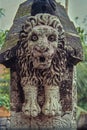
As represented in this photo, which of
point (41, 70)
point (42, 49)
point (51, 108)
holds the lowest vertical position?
point (51, 108)

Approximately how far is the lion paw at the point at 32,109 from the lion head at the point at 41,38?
250mm

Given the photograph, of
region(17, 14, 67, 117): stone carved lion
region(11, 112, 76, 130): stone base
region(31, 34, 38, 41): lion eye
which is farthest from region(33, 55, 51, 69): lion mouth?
region(11, 112, 76, 130): stone base

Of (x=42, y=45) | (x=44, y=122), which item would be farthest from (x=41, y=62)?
(x=44, y=122)

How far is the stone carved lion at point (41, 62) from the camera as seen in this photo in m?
2.60

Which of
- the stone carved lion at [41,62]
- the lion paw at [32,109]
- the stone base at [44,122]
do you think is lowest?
the stone base at [44,122]

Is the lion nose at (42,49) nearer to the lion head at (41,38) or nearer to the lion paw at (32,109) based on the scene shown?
the lion head at (41,38)

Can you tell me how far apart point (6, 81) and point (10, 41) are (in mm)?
3956

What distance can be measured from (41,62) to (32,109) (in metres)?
0.31

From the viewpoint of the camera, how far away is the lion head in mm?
2564

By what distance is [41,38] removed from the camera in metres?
2.59

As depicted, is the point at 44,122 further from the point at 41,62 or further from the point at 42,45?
the point at 42,45

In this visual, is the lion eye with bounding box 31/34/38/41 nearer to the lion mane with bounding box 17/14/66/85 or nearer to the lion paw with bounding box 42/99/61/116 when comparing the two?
the lion mane with bounding box 17/14/66/85

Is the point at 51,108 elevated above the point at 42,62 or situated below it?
below

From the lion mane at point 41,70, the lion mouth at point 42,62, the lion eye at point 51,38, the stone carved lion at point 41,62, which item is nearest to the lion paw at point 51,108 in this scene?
the stone carved lion at point 41,62
